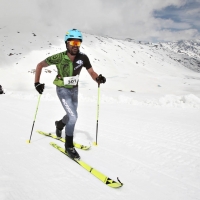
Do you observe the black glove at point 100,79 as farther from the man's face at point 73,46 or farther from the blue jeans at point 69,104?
the man's face at point 73,46

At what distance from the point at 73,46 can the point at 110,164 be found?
9.53 ft

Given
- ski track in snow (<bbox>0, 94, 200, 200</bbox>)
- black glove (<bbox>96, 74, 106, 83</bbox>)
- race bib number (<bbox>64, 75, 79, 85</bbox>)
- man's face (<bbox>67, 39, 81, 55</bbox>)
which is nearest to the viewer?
ski track in snow (<bbox>0, 94, 200, 200</bbox>)

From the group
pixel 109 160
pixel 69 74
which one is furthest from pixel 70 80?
pixel 109 160

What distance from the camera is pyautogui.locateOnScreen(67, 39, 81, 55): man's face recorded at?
476cm

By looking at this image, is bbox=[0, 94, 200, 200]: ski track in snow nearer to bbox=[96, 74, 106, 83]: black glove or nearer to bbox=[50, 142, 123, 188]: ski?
bbox=[50, 142, 123, 188]: ski

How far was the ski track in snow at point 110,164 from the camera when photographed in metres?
3.42

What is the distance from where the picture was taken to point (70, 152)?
484cm

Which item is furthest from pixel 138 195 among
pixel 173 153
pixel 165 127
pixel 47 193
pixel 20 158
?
pixel 165 127

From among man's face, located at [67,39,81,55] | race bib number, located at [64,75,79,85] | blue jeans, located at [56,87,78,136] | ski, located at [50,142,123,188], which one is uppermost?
man's face, located at [67,39,81,55]

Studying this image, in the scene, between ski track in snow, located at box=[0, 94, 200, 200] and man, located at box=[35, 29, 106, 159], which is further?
man, located at box=[35, 29, 106, 159]

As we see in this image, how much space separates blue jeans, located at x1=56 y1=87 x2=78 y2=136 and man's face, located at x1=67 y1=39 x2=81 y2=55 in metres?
0.97

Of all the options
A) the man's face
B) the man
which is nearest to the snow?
the man

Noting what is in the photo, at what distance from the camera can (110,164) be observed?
4.62 meters

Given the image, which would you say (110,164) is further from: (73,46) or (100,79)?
(73,46)
